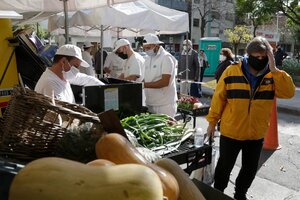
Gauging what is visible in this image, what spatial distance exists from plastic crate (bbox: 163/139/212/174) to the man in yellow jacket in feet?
3.92

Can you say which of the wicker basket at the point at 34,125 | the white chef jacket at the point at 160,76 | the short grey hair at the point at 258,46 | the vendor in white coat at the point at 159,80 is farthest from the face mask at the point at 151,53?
the wicker basket at the point at 34,125

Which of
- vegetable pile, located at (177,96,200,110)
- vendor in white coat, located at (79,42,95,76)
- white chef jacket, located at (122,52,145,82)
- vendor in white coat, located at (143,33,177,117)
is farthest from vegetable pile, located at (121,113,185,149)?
vendor in white coat, located at (79,42,95,76)

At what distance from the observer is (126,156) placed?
1.36 metres

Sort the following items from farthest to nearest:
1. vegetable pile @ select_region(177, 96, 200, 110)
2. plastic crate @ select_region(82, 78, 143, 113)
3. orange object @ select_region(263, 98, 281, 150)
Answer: orange object @ select_region(263, 98, 281, 150) < vegetable pile @ select_region(177, 96, 200, 110) < plastic crate @ select_region(82, 78, 143, 113)

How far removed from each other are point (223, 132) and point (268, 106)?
0.56 metres

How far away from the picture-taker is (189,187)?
4.37 ft

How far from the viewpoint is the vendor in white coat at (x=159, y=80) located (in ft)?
16.6

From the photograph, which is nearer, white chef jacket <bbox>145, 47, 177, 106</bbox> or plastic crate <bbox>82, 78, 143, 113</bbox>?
plastic crate <bbox>82, 78, 143, 113</bbox>

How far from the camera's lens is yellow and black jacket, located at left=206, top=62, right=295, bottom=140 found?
3.67 metres

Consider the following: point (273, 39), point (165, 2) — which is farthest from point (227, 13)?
point (273, 39)

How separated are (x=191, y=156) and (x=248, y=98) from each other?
1442mm

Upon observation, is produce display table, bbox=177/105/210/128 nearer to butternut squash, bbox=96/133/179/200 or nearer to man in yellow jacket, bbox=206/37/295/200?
man in yellow jacket, bbox=206/37/295/200

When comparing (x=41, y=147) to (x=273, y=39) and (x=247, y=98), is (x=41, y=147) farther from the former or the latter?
(x=273, y=39)

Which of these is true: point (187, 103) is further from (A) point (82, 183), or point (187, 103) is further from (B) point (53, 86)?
(A) point (82, 183)
